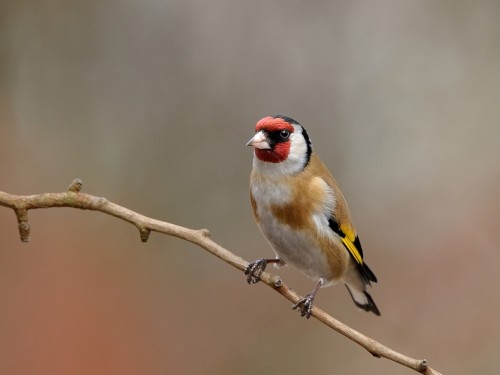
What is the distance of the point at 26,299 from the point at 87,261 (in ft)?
1.79

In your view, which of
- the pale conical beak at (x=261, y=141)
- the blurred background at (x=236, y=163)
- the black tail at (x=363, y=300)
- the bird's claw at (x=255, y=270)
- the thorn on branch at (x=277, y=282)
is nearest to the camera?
the thorn on branch at (x=277, y=282)

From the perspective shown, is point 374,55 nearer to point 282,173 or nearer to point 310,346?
point 310,346

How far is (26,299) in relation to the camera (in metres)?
4.44

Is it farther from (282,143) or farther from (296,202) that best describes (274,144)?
(296,202)

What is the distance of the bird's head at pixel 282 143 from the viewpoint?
2803 millimetres

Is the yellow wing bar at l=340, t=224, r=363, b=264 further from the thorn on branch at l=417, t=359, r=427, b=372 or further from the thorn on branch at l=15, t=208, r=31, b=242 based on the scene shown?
the thorn on branch at l=15, t=208, r=31, b=242

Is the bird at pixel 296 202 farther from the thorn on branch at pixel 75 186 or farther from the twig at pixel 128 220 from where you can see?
the thorn on branch at pixel 75 186

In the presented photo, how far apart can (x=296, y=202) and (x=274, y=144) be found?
24 cm

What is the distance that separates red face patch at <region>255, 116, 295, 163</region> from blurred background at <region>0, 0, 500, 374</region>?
2016 mm

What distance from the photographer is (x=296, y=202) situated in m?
2.94

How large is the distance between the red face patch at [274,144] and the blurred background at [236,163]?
2016mm

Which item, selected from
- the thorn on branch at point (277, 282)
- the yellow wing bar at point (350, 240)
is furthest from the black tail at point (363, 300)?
the thorn on branch at point (277, 282)

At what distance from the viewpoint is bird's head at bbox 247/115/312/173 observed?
2803mm

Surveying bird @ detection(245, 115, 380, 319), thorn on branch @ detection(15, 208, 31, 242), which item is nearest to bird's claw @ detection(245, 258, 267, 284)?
bird @ detection(245, 115, 380, 319)
